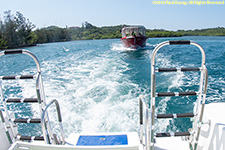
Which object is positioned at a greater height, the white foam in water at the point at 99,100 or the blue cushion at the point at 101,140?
the blue cushion at the point at 101,140

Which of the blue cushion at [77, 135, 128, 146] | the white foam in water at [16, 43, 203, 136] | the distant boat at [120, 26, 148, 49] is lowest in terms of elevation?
the white foam in water at [16, 43, 203, 136]

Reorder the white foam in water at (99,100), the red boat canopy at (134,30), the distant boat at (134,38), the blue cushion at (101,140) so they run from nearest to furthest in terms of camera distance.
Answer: the blue cushion at (101,140)
the white foam in water at (99,100)
the distant boat at (134,38)
the red boat canopy at (134,30)

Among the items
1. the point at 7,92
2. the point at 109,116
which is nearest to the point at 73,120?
the point at 109,116

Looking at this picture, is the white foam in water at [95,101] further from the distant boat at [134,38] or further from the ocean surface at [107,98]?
the distant boat at [134,38]

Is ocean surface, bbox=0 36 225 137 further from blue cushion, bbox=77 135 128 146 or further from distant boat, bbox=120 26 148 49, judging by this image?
distant boat, bbox=120 26 148 49

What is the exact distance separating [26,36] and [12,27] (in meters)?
4.54

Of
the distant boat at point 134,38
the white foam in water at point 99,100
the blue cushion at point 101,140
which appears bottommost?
the white foam in water at point 99,100

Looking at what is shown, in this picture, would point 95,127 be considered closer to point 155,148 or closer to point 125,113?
point 125,113

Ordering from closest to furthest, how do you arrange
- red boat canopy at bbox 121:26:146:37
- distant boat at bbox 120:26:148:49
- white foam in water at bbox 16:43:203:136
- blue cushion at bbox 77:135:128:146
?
blue cushion at bbox 77:135:128:146, white foam in water at bbox 16:43:203:136, distant boat at bbox 120:26:148:49, red boat canopy at bbox 121:26:146:37

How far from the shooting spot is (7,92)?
6270 millimetres

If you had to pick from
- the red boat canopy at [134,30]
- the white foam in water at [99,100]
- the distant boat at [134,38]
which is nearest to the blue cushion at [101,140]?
the white foam in water at [99,100]

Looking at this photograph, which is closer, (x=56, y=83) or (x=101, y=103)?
(x=101, y=103)

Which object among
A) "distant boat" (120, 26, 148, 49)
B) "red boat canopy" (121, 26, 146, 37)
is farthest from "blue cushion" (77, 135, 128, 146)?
"red boat canopy" (121, 26, 146, 37)

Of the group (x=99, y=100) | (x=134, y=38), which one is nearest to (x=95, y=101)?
(x=99, y=100)
